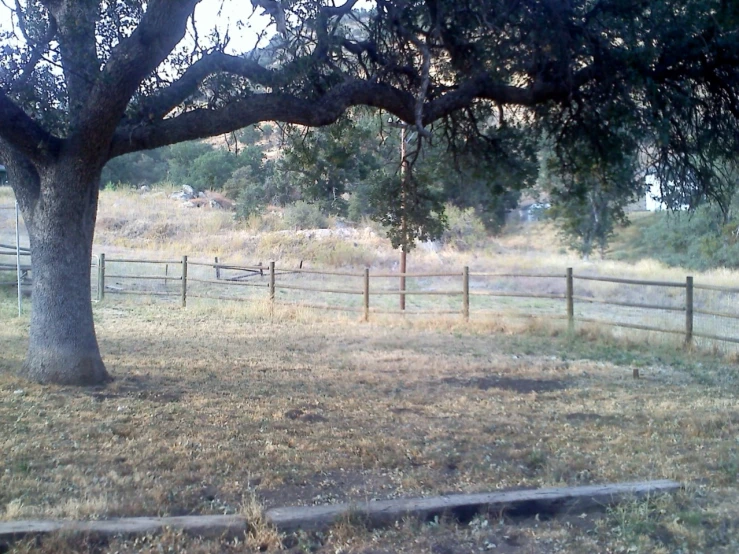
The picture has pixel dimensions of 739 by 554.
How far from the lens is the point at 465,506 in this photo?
5129 millimetres

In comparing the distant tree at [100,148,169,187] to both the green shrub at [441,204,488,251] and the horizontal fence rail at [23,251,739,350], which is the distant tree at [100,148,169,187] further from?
the green shrub at [441,204,488,251]

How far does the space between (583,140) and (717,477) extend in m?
5.62

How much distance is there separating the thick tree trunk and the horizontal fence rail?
9.34 meters

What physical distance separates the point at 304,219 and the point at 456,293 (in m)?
19.6

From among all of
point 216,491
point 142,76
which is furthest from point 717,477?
point 142,76

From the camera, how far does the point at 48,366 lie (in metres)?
8.78

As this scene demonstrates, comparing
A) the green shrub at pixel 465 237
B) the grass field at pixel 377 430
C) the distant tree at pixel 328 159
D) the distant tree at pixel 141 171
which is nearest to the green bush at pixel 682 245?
the green shrub at pixel 465 237

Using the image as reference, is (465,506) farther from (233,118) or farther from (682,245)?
(682,245)

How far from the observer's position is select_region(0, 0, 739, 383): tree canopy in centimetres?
843

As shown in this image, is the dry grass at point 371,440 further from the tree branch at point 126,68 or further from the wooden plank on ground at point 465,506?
the tree branch at point 126,68

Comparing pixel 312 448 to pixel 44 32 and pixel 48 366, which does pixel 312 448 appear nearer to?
pixel 48 366

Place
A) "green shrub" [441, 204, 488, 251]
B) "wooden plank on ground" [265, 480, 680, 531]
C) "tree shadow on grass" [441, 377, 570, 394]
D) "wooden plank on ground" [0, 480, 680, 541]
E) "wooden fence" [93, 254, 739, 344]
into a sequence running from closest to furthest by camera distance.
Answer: "wooden plank on ground" [0, 480, 680, 541] → "wooden plank on ground" [265, 480, 680, 531] → "tree shadow on grass" [441, 377, 570, 394] → "wooden fence" [93, 254, 739, 344] → "green shrub" [441, 204, 488, 251]

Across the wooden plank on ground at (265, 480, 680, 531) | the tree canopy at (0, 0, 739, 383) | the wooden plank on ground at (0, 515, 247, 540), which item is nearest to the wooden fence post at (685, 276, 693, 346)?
the tree canopy at (0, 0, 739, 383)

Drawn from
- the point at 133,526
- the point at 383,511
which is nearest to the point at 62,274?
the point at 133,526
